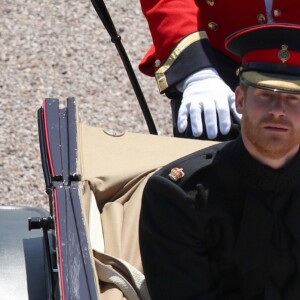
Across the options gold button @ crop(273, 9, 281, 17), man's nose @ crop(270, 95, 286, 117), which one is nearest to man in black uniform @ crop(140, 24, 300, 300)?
man's nose @ crop(270, 95, 286, 117)

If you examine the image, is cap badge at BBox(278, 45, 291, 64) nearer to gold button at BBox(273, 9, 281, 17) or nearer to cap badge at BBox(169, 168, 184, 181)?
cap badge at BBox(169, 168, 184, 181)

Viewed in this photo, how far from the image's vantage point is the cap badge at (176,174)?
2.97 meters

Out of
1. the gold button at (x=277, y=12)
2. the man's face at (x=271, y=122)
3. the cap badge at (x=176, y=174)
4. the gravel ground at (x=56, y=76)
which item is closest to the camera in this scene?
the man's face at (x=271, y=122)

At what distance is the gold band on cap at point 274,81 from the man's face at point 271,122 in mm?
10

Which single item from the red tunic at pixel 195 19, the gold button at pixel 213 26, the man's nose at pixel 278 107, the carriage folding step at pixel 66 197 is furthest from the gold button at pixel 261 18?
the man's nose at pixel 278 107

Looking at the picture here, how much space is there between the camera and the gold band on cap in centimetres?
275

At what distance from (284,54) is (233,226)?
38 cm

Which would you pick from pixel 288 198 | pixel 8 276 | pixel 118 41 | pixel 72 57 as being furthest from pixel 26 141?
pixel 288 198

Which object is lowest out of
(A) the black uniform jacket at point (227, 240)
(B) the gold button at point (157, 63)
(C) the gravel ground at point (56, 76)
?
(C) the gravel ground at point (56, 76)

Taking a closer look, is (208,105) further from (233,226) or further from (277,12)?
(233,226)

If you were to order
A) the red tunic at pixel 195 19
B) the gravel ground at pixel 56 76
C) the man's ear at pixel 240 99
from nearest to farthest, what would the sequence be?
the man's ear at pixel 240 99, the red tunic at pixel 195 19, the gravel ground at pixel 56 76

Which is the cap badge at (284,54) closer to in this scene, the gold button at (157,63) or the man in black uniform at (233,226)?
the man in black uniform at (233,226)

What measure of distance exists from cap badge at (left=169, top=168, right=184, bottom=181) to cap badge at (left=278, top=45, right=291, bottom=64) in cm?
34

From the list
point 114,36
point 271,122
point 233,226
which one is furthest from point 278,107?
point 114,36
